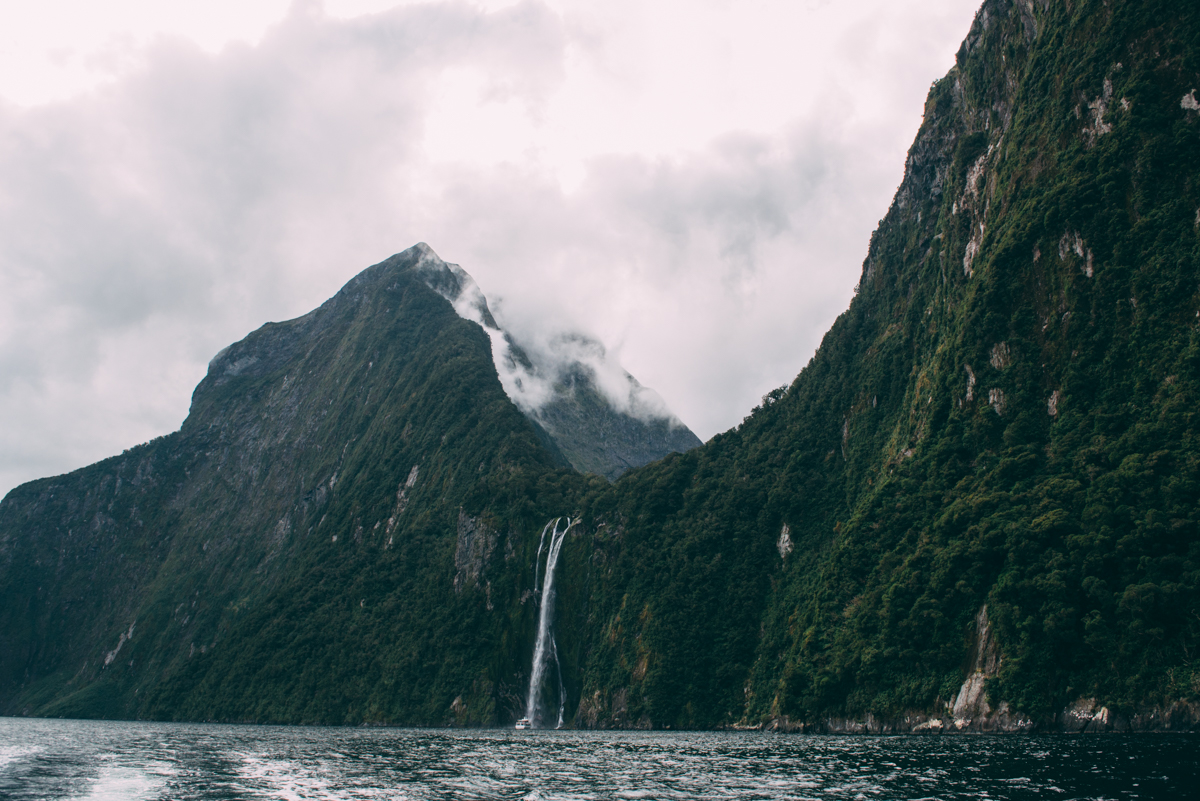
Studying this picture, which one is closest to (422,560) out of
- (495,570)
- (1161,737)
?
(495,570)

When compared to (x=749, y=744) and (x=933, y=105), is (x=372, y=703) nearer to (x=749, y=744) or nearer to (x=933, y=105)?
(x=749, y=744)

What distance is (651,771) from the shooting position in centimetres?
5247

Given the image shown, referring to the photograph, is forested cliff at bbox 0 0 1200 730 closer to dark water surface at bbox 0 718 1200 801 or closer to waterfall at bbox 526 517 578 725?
waterfall at bbox 526 517 578 725

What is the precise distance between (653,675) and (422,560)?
75.4 m

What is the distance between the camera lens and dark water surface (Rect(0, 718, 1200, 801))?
39.2 metres

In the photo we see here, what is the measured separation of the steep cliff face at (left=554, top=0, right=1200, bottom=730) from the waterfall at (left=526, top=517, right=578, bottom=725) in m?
9.08

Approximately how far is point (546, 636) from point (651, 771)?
382ft

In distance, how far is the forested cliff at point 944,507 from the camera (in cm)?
8000

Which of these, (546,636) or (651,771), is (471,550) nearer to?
(546,636)

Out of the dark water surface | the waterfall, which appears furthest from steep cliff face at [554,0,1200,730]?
the dark water surface

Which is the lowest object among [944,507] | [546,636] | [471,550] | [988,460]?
[546,636]

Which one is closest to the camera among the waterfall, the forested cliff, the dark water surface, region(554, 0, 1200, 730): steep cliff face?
the dark water surface

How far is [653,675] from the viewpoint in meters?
140

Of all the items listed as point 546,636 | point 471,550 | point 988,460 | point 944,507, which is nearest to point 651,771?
point 944,507
